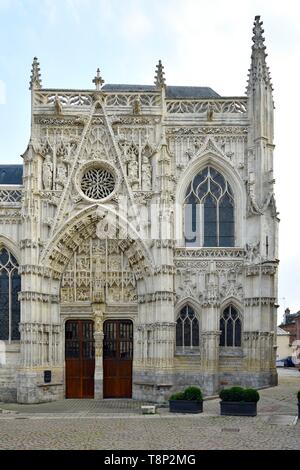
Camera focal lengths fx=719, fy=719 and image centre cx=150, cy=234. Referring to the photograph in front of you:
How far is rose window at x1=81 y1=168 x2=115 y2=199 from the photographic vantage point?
36.4 m

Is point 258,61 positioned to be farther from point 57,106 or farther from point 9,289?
point 9,289

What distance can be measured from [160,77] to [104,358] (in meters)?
14.6

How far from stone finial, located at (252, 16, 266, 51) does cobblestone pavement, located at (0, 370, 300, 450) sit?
17233 millimetres

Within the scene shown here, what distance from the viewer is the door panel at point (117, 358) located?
1422 inches

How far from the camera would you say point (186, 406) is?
28.0m

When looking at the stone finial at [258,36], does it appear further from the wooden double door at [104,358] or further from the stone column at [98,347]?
the wooden double door at [104,358]

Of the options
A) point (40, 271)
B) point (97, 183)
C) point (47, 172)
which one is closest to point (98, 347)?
point (40, 271)

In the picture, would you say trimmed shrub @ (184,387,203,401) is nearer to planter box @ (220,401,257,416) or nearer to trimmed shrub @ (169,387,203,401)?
trimmed shrub @ (169,387,203,401)

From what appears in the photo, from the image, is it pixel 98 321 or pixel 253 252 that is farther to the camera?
pixel 98 321

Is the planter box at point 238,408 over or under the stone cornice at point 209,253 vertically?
under

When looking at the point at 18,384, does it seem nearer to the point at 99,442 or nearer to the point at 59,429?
the point at 59,429

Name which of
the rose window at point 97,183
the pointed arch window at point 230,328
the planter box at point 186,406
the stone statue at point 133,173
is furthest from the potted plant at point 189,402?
the rose window at point 97,183

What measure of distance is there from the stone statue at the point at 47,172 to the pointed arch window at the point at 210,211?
6926mm

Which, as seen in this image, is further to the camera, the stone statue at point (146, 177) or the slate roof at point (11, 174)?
the slate roof at point (11, 174)
